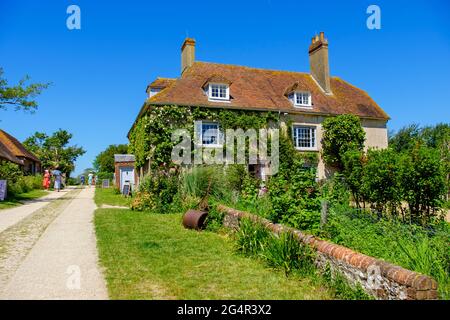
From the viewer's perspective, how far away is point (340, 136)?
22641 mm

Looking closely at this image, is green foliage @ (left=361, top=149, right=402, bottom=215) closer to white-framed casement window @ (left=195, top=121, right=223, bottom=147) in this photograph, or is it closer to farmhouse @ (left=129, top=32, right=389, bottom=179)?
farmhouse @ (left=129, top=32, right=389, bottom=179)

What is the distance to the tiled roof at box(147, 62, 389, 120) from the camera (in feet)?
70.4

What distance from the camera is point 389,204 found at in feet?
32.5

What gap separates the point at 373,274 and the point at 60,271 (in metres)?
4.81

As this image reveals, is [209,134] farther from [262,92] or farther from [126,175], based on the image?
[126,175]

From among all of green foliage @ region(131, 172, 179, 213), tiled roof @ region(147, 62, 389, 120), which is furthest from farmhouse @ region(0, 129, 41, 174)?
green foliage @ region(131, 172, 179, 213)

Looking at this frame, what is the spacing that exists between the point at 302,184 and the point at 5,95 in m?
18.0

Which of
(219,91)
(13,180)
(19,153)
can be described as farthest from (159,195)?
(19,153)

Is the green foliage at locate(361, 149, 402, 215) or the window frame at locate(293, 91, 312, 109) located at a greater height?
the window frame at locate(293, 91, 312, 109)

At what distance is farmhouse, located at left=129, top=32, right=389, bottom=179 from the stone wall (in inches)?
630
